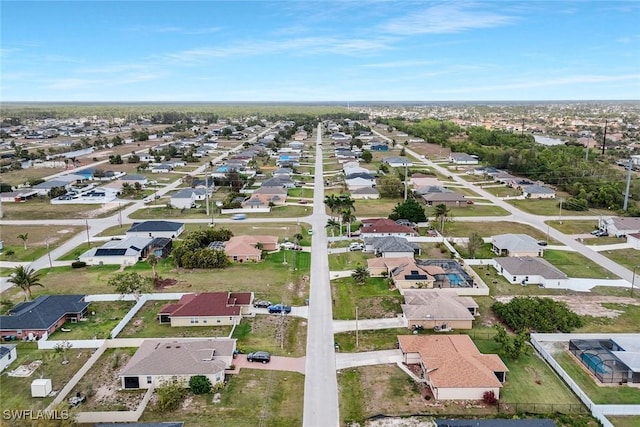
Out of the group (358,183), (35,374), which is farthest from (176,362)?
(358,183)

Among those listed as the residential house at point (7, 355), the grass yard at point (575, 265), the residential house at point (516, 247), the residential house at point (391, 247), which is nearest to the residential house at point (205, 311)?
the residential house at point (7, 355)

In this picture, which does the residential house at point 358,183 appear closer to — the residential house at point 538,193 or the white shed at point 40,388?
the residential house at point 538,193

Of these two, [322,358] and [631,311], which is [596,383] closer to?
[631,311]

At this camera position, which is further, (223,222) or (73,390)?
(223,222)

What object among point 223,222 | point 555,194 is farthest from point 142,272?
point 555,194

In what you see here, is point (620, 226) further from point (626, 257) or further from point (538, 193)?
point (538, 193)

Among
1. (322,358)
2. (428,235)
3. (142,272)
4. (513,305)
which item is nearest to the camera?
(322,358)

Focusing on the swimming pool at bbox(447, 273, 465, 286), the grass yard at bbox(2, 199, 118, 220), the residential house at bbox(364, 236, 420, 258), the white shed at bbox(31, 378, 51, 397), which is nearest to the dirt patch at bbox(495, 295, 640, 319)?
the swimming pool at bbox(447, 273, 465, 286)

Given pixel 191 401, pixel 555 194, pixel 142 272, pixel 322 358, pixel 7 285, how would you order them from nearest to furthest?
1. pixel 191 401
2. pixel 322 358
3. pixel 7 285
4. pixel 142 272
5. pixel 555 194
